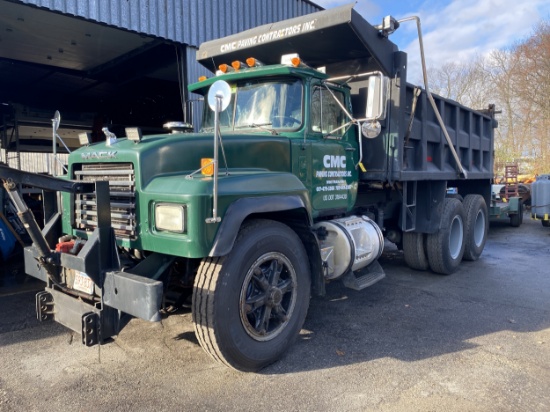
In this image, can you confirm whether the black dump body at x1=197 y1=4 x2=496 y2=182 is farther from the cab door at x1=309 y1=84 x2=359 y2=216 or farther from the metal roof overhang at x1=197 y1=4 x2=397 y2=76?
the cab door at x1=309 y1=84 x2=359 y2=216

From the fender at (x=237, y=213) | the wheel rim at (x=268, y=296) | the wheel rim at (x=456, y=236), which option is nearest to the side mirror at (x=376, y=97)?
the fender at (x=237, y=213)

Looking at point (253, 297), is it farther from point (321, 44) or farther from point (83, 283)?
point (321, 44)

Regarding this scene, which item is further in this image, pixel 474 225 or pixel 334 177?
pixel 474 225

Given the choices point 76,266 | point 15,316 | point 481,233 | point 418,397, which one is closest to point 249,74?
point 76,266

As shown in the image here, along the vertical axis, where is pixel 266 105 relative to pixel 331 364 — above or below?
above

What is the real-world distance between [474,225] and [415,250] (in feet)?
5.07

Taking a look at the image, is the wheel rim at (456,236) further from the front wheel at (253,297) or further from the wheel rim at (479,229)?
the front wheel at (253,297)

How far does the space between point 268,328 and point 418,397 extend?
130 cm

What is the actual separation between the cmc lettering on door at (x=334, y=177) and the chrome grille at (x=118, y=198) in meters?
1.97

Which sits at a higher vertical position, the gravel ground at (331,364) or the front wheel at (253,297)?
the front wheel at (253,297)

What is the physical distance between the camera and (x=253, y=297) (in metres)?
3.53

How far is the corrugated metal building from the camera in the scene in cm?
831

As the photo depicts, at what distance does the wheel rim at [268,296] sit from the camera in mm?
3471

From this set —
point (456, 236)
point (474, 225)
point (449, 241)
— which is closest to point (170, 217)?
point (449, 241)
